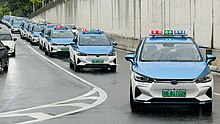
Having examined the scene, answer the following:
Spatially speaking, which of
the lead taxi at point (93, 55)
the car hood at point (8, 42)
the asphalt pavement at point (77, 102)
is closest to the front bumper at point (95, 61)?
the lead taxi at point (93, 55)

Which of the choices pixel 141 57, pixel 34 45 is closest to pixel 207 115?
pixel 141 57

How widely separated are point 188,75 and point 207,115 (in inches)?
36.2

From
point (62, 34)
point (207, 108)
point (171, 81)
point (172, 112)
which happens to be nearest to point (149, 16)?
point (62, 34)

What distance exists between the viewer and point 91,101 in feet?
46.8

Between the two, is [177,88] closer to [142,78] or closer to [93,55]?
[142,78]

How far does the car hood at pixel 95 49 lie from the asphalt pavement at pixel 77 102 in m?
0.93

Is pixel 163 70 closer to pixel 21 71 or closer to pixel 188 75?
pixel 188 75

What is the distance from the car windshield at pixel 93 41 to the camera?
955 inches

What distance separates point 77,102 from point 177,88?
3.41 meters

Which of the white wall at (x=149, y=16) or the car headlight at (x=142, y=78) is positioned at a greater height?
the white wall at (x=149, y=16)

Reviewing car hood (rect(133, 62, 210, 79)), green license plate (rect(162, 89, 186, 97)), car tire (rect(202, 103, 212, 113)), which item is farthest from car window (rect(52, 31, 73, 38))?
green license plate (rect(162, 89, 186, 97))

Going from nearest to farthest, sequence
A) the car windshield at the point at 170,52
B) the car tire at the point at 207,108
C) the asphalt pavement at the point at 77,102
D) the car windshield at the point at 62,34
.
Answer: the asphalt pavement at the point at 77,102, the car tire at the point at 207,108, the car windshield at the point at 170,52, the car windshield at the point at 62,34

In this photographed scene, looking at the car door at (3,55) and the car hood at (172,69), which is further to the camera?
the car door at (3,55)

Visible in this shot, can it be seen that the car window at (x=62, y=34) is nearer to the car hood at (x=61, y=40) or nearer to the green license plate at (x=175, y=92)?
the car hood at (x=61, y=40)
